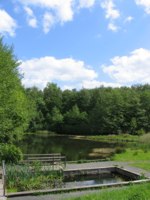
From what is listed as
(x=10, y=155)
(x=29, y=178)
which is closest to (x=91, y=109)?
(x=10, y=155)

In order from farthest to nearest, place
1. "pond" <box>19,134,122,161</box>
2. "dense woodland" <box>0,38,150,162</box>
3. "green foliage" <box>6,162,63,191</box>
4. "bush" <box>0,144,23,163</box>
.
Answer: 1. "dense woodland" <box>0,38,150,162</box>
2. "pond" <box>19,134,122,161</box>
3. "bush" <box>0,144,23,163</box>
4. "green foliage" <box>6,162,63,191</box>

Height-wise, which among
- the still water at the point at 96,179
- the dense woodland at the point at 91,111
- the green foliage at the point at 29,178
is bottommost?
the still water at the point at 96,179

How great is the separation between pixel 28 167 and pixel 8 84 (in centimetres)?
924

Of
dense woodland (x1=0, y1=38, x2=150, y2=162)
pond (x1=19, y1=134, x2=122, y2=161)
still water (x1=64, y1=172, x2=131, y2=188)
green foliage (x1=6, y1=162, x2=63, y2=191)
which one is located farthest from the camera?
dense woodland (x1=0, y1=38, x2=150, y2=162)

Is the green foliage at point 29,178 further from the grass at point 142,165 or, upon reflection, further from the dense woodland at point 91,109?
the dense woodland at point 91,109

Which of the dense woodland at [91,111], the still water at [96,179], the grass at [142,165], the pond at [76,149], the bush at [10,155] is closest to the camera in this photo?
the still water at [96,179]

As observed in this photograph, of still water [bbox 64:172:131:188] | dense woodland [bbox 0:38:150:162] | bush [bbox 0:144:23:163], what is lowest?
still water [bbox 64:172:131:188]

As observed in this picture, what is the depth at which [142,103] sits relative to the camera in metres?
84.6

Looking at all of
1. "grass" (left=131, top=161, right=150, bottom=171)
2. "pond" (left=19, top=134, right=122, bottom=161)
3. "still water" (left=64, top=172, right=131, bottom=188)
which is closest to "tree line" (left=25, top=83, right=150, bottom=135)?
"pond" (left=19, top=134, right=122, bottom=161)

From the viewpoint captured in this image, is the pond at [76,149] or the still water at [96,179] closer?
the still water at [96,179]

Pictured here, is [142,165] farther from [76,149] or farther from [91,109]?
[91,109]

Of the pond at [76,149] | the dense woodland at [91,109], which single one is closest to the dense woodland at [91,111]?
the dense woodland at [91,109]

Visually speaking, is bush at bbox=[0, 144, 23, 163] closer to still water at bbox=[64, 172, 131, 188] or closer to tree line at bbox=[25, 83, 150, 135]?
Answer: still water at bbox=[64, 172, 131, 188]

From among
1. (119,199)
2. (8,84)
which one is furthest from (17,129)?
(119,199)
